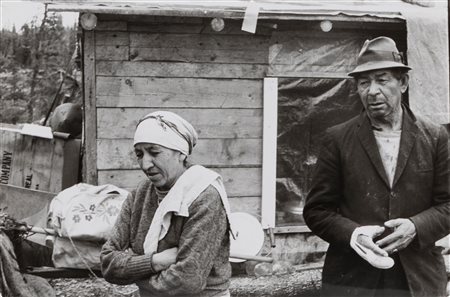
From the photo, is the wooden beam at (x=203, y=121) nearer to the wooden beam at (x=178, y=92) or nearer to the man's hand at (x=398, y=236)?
the wooden beam at (x=178, y=92)

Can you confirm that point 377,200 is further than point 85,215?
No

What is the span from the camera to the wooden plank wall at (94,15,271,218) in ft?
18.1

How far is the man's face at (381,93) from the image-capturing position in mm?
2721

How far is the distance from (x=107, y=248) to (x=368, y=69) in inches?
58.1

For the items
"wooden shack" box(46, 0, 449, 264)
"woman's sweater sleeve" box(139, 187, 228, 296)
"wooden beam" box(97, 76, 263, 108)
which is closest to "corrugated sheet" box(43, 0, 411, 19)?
"wooden shack" box(46, 0, 449, 264)

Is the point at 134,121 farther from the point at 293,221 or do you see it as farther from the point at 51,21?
the point at 51,21

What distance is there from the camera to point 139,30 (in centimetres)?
554

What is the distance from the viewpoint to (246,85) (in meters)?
5.88

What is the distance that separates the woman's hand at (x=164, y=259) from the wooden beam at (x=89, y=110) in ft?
11.0

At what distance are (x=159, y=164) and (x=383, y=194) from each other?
3.49 ft

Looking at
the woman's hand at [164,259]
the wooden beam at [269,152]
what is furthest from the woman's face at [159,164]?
the wooden beam at [269,152]

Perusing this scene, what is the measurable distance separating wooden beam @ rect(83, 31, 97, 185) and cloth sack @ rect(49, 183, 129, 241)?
64cm

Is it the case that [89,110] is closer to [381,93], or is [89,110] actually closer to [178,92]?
[178,92]

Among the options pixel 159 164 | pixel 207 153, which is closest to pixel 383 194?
pixel 159 164
